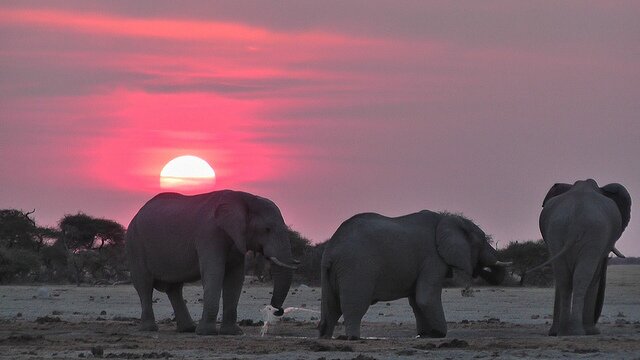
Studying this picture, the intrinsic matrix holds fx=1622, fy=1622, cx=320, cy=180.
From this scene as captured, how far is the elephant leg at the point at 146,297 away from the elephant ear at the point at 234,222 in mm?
2681

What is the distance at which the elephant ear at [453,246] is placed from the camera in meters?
28.6

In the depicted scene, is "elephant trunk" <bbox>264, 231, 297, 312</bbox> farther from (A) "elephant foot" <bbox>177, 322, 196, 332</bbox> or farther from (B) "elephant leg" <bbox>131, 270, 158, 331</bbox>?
(B) "elephant leg" <bbox>131, 270, 158, 331</bbox>

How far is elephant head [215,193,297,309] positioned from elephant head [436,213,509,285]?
3141 millimetres

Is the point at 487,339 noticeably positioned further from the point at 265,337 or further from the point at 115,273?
the point at 115,273

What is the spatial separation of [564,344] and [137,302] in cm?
2405

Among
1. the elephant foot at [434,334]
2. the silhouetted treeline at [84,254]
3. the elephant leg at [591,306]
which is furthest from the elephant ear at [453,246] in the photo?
the silhouetted treeline at [84,254]

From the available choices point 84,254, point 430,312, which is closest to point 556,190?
point 430,312

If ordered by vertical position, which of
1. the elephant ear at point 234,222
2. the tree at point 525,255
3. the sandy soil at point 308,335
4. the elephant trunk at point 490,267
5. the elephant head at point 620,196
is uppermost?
the tree at point 525,255

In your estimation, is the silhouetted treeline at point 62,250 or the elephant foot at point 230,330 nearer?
the elephant foot at point 230,330

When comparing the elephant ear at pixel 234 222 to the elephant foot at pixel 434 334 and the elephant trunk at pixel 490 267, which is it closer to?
the elephant foot at pixel 434 334

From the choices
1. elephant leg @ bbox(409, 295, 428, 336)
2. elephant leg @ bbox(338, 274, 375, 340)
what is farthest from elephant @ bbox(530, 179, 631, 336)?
elephant leg @ bbox(338, 274, 375, 340)

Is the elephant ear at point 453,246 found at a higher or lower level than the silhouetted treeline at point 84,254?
lower

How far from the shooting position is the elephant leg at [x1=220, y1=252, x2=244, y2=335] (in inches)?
1201

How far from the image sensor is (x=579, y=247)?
92.8 ft
